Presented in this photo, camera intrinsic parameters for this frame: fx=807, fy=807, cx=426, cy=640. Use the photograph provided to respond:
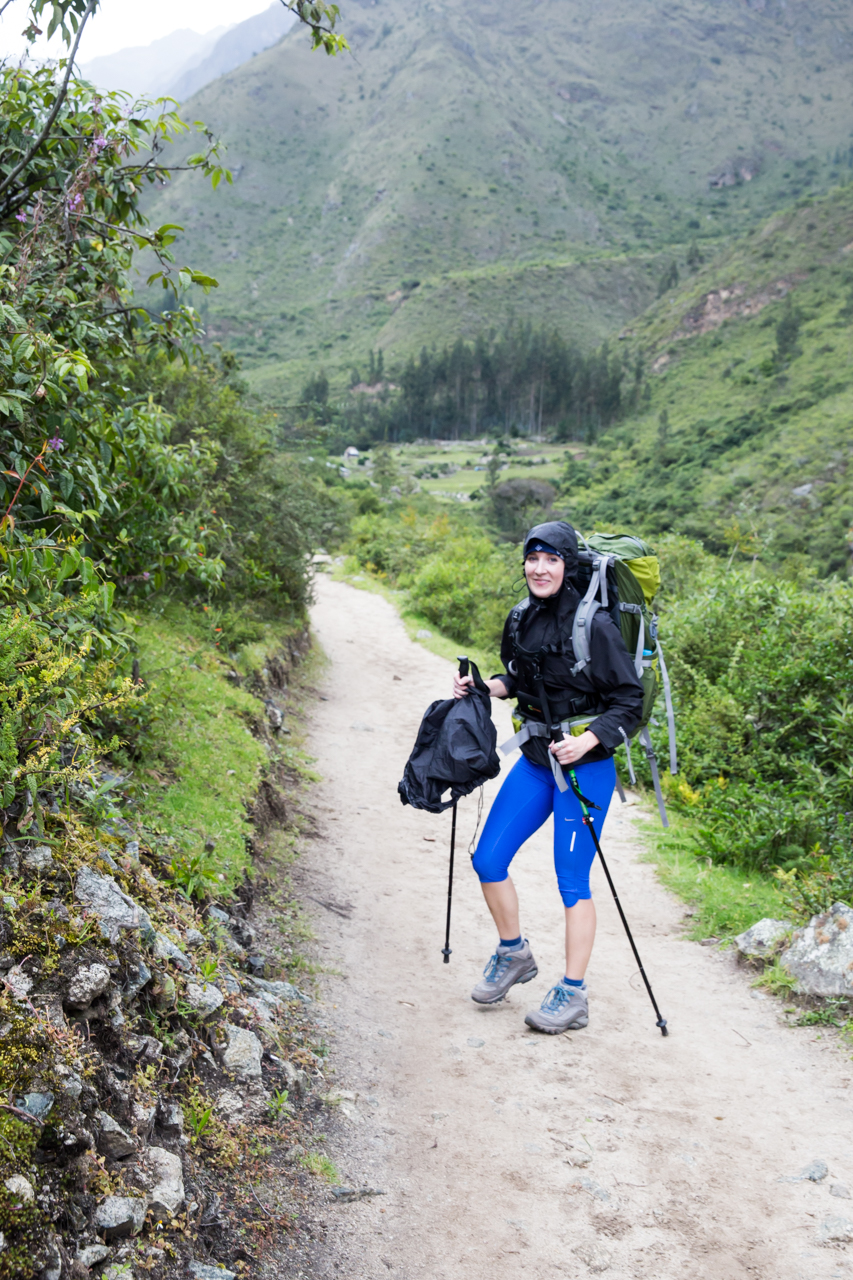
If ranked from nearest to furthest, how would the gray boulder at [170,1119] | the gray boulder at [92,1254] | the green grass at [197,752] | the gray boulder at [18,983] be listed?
the gray boulder at [92,1254], the gray boulder at [18,983], the gray boulder at [170,1119], the green grass at [197,752]

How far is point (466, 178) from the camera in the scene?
140 m

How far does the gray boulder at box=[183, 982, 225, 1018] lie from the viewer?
9.72 ft

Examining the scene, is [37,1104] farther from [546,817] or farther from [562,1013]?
[562,1013]

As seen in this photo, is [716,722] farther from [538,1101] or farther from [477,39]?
[477,39]

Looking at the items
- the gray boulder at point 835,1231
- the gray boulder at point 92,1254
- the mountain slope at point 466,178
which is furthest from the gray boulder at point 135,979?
the mountain slope at point 466,178

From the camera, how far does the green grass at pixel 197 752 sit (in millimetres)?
4406

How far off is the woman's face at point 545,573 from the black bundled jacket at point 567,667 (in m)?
0.05

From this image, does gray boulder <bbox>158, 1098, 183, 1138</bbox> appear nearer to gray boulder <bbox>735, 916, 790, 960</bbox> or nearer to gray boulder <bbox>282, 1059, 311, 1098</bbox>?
gray boulder <bbox>282, 1059, 311, 1098</bbox>

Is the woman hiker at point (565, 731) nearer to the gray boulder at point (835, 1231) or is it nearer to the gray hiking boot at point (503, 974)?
the gray hiking boot at point (503, 974)

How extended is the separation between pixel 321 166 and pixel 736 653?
583ft

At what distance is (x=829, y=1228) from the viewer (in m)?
2.60

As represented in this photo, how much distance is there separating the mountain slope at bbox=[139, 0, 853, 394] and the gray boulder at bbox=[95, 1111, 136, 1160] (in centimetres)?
10017

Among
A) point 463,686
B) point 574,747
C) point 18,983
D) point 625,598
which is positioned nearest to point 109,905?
point 18,983

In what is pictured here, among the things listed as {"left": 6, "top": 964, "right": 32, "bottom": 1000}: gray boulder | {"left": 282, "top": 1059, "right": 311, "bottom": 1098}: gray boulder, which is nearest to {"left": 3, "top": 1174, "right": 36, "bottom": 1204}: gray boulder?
{"left": 6, "top": 964, "right": 32, "bottom": 1000}: gray boulder
